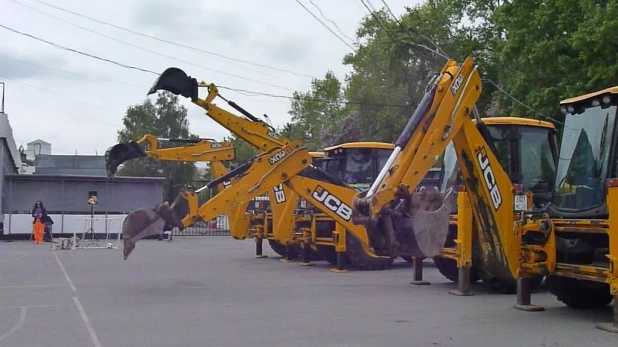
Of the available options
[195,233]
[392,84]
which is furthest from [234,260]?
[392,84]

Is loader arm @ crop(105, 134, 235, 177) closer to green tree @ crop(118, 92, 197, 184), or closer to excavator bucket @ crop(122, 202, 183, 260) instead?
excavator bucket @ crop(122, 202, 183, 260)

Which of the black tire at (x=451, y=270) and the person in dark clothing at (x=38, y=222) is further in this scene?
the person in dark clothing at (x=38, y=222)

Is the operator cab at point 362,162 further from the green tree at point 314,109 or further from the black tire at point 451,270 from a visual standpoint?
the green tree at point 314,109

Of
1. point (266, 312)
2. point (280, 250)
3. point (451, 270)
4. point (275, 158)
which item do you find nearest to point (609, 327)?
point (266, 312)

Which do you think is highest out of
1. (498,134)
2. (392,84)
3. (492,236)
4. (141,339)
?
(392,84)

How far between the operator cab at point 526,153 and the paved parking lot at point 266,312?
1.95 m

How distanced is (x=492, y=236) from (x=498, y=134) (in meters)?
2.52

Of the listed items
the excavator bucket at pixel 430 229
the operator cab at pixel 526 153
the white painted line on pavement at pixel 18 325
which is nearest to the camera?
the white painted line on pavement at pixel 18 325

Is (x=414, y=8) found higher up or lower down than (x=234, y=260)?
higher up

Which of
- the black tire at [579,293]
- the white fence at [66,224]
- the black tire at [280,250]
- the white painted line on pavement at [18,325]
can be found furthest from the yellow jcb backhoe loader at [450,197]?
the white fence at [66,224]

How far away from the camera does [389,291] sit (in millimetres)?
13523

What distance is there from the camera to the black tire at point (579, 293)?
11.0m

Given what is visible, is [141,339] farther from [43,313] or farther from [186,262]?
[186,262]

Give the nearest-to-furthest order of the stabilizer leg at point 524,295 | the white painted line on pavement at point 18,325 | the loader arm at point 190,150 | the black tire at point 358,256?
the white painted line on pavement at point 18,325 < the stabilizer leg at point 524,295 < the black tire at point 358,256 < the loader arm at point 190,150
